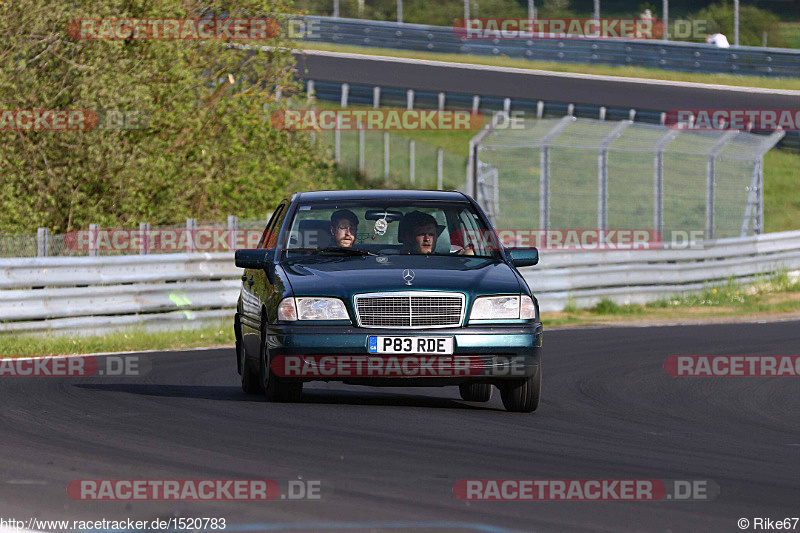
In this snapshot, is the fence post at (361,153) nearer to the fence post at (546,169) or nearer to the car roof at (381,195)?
the fence post at (546,169)

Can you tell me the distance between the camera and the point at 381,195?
1144 centimetres

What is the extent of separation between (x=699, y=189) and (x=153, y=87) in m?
20.6

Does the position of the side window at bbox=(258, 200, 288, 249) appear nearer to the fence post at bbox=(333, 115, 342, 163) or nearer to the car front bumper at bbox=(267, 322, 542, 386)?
the car front bumper at bbox=(267, 322, 542, 386)

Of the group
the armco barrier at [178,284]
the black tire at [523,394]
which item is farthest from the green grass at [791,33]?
the black tire at [523,394]

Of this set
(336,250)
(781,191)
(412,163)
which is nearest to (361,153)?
(412,163)

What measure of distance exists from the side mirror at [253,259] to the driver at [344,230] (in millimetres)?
514

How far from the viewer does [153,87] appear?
81.8 feet

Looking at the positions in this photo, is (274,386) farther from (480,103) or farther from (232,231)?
(480,103)

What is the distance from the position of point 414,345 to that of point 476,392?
1677 mm

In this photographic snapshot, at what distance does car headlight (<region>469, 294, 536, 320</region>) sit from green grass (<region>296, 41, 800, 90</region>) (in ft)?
128

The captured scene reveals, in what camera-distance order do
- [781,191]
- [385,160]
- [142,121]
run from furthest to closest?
[781,191], [385,160], [142,121]

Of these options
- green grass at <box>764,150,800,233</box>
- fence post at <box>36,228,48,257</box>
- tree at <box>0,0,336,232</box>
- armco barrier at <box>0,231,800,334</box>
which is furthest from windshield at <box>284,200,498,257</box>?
green grass at <box>764,150,800,233</box>

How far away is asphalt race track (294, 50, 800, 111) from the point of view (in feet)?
155

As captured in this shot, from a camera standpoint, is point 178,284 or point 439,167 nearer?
point 178,284
